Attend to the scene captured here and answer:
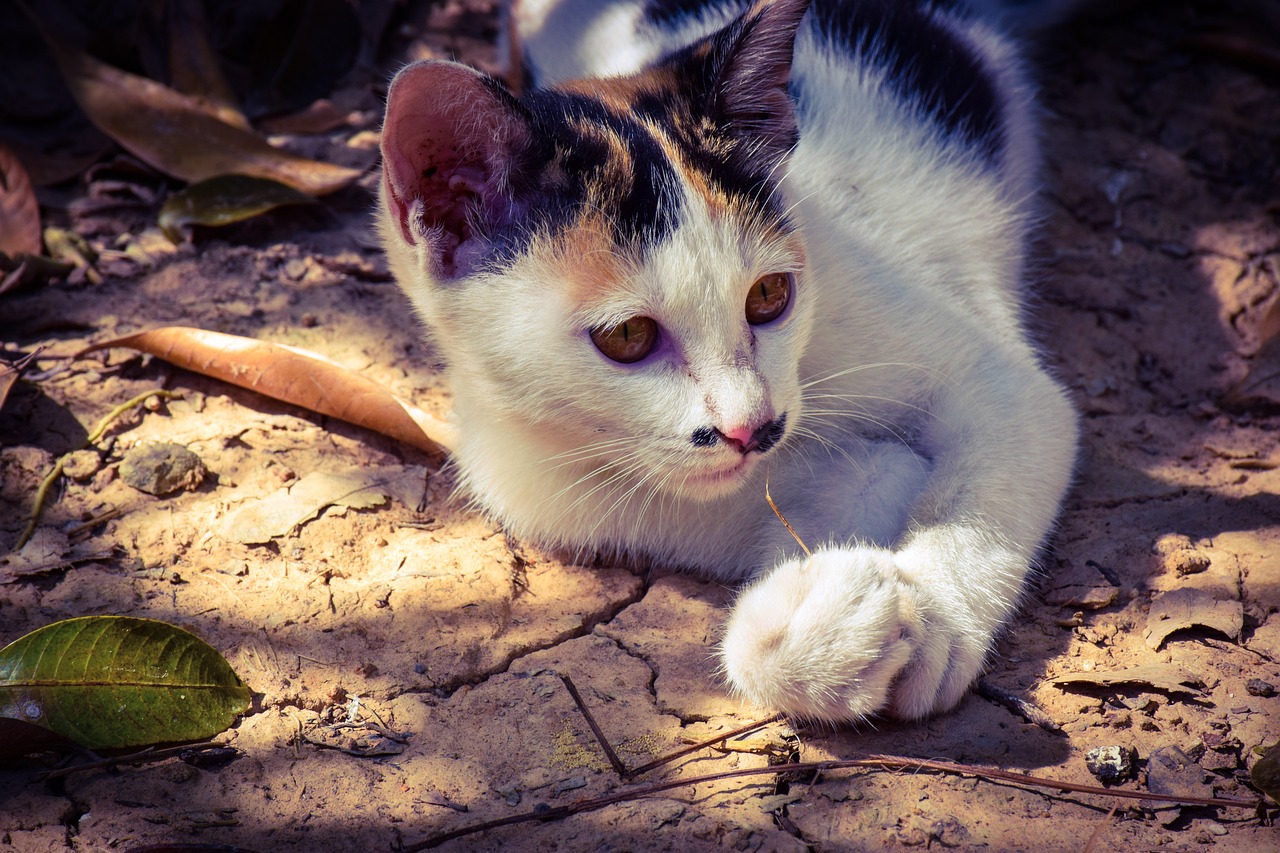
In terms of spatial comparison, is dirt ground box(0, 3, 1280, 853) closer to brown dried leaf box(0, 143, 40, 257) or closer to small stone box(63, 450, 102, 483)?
small stone box(63, 450, 102, 483)

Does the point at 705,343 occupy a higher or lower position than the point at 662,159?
lower

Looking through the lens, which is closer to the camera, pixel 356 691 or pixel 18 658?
pixel 18 658

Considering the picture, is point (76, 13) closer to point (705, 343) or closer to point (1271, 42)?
point (705, 343)

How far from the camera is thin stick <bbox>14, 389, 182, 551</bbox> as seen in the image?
2.29 m

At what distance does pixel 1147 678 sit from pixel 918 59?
1940 mm

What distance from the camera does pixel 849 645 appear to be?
1756mm

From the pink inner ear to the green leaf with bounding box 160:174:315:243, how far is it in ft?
4.91

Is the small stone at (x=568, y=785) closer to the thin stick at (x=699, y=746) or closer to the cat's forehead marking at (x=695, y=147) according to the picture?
the thin stick at (x=699, y=746)

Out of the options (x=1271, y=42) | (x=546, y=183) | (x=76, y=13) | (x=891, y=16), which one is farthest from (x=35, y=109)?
(x=1271, y=42)

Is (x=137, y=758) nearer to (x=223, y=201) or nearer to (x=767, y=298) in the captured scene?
(x=767, y=298)

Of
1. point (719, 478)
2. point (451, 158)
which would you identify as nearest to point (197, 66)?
point (451, 158)

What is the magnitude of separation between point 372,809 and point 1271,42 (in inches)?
153

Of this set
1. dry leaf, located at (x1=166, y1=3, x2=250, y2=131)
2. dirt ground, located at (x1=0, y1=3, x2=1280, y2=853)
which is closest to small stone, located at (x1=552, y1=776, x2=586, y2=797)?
dirt ground, located at (x1=0, y1=3, x2=1280, y2=853)

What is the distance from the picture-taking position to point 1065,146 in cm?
360
